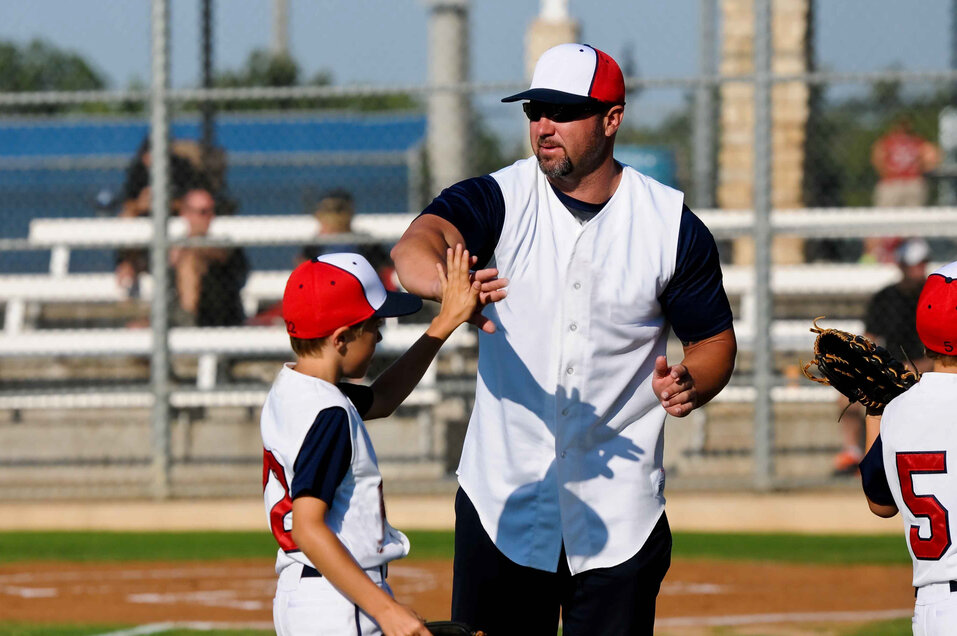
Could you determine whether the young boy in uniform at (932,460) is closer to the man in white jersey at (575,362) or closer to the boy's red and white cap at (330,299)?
the man in white jersey at (575,362)

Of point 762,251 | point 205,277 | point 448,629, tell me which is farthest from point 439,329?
point 205,277

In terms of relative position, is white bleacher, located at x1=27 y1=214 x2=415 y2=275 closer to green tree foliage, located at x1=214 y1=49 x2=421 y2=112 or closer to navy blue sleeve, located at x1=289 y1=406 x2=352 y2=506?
green tree foliage, located at x1=214 y1=49 x2=421 y2=112

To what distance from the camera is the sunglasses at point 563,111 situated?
370 cm

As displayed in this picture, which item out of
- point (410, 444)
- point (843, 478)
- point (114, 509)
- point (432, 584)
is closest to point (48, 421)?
point (114, 509)

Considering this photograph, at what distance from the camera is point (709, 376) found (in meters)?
3.70

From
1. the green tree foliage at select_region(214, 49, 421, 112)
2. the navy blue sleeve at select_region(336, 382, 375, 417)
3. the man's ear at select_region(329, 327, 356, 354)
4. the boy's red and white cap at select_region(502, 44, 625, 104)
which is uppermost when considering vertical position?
the green tree foliage at select_region(214, 49, 421, 112)

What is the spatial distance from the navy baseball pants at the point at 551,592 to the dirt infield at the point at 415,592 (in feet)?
9.71

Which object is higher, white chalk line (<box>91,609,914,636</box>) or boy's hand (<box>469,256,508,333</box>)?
boy's hand (<box>469,256,508,333</box>)

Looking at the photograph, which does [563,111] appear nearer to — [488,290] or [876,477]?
[488,290]

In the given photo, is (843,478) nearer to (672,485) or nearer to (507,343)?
(672,485)

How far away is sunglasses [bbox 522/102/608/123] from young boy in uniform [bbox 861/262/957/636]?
1028mm

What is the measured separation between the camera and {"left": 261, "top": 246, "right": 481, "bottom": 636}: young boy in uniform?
3.18 metres


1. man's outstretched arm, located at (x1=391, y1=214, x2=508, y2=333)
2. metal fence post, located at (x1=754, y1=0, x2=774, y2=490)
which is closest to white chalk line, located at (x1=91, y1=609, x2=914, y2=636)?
metal fence post, located at (x1=754, y1=0, x2=774, y2=490)

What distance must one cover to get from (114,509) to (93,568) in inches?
49.2
